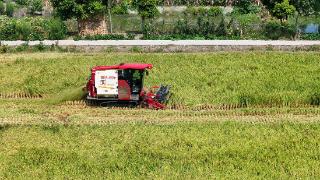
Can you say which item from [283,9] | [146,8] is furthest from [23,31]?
[283,9]

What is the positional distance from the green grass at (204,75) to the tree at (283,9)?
24.1 ft

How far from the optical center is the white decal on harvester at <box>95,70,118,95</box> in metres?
26.8

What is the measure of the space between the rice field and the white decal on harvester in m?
0.89

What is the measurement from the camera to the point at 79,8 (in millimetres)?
38406

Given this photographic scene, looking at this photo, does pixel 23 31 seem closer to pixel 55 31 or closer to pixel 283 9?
pixel 55 31

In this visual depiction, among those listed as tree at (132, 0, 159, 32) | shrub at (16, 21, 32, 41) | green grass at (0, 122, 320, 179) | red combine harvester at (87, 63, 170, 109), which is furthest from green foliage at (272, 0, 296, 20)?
green grass at (0, 122, 320, 179)

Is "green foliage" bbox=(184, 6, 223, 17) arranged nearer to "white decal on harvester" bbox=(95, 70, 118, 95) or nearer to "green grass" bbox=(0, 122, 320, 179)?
"white decal on harvester" bbox=(95, 70, 118, 95)

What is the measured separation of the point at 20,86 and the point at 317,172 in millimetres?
16176

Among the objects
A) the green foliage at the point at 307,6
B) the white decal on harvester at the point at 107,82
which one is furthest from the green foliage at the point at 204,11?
the white decal on harvester at the point at 107,82

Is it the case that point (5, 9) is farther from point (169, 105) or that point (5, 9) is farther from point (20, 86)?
point (169, 105)

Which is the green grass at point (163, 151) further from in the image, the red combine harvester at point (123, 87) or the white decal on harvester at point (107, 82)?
the white decal on harvester at point (107, 82)

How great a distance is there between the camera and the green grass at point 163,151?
20156mm

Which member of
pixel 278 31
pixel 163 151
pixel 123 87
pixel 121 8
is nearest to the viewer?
pixel 163 151

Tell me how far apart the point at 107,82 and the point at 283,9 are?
17028 millimetres
